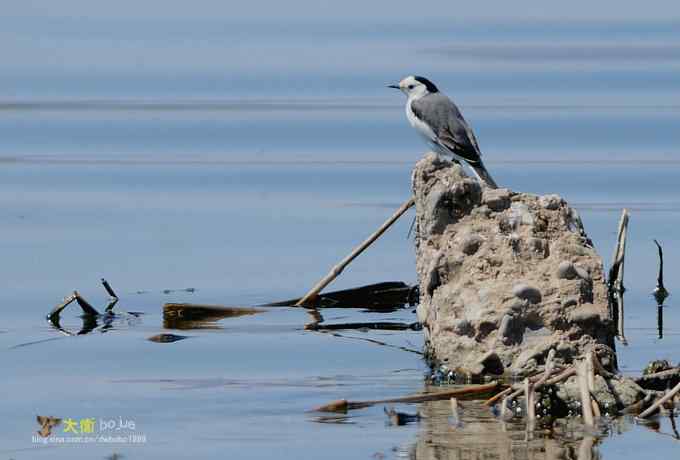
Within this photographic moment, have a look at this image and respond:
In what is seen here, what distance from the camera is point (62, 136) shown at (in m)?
21.3

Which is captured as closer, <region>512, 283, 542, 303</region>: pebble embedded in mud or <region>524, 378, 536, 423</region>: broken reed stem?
<region>524, 378, 536, 423</region>: broken reed stem

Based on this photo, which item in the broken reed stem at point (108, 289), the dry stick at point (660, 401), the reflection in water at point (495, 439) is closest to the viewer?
the reflection in water at point (495, 439)

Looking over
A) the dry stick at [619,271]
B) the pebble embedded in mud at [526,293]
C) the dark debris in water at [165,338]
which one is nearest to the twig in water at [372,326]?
the dark debris in water at [165,338]

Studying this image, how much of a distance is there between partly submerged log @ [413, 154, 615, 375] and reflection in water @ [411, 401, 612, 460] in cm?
85

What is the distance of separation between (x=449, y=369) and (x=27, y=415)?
220 cm

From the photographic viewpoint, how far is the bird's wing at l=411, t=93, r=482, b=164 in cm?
1196

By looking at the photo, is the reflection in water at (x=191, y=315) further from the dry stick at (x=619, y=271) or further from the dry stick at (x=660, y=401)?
the dry stick at (x=660, y=401)

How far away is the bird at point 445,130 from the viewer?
1192cm

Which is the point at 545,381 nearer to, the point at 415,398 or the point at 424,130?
the point at 415,398

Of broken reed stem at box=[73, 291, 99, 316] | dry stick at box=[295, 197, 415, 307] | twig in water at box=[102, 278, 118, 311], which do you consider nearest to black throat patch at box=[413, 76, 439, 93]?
dry stick at box=[295, 197, 415, 307]

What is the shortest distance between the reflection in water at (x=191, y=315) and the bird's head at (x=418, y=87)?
282 cm

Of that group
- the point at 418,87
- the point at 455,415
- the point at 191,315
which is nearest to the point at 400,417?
the point at 455,415

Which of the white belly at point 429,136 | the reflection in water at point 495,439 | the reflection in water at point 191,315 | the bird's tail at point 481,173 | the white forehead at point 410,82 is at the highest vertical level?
the white forehead at point 410,82

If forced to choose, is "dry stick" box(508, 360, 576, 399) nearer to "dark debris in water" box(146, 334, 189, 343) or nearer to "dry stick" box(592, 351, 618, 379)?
"dry stick" box(592, 351, 618, 379)
